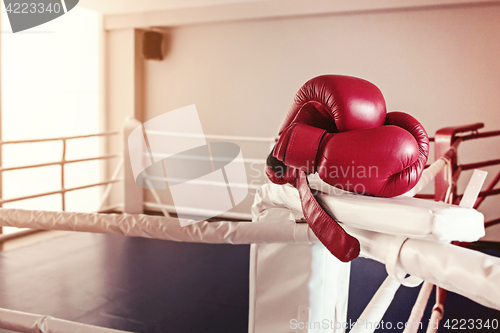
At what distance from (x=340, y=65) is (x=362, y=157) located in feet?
11.8

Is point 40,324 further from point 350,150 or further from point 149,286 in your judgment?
point 149,286

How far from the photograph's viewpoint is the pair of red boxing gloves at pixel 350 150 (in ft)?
1.63

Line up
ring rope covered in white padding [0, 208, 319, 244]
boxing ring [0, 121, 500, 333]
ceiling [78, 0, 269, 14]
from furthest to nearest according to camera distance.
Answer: ceiling [78, 0, 269, 14] → ring rope covered in white padding [0, 208, 319, 244] → boxing ring [0, 121, 500, 333]

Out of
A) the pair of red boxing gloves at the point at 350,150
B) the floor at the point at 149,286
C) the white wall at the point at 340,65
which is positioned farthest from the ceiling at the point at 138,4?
the pair of red boxing gloves at the point at 350,150

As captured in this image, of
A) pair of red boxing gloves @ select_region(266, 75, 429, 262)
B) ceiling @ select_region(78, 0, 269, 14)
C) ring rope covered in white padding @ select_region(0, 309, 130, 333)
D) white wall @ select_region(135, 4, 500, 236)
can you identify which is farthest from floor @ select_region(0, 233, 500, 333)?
ceiling @ select_region(78, 0, 269, 14)

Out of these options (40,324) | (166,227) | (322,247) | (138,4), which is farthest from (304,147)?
(138,4)

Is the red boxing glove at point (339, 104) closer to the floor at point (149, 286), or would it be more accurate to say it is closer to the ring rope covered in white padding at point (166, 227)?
the ring rope covered in white padding at point (166, 227)

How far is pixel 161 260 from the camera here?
250cm

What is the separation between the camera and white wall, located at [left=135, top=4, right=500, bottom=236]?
3371mm

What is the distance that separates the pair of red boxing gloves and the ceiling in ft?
12.3

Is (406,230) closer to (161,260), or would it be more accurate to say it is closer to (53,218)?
(53,218)

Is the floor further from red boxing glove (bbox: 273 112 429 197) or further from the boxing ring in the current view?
red boxing glove (bbox: 273 112 429 197)

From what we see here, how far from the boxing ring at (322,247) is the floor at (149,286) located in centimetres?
98

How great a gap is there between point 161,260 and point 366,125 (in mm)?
2208
